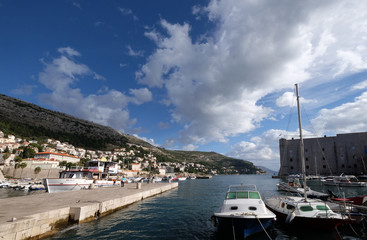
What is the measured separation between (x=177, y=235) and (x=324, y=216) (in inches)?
392

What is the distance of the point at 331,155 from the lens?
95.0 metres

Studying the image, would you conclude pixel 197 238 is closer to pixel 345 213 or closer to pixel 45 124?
pixel 345 213

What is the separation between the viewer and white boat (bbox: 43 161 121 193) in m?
32.0

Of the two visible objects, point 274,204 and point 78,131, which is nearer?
point 274,204

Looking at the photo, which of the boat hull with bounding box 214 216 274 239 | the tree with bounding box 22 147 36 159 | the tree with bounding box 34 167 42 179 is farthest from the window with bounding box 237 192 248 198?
the tree with bounding box 22 147 36 159

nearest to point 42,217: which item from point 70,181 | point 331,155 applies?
point 70,181

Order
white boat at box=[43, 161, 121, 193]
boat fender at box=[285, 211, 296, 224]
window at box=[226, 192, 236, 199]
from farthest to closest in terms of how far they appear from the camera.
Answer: white boat at box=[43, 161, 121, 193], window at box=[226, 192, 236, 199], boat fender at box=[285, 211, 296, 224]

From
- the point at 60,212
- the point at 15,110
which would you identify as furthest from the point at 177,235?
the point at 15,110

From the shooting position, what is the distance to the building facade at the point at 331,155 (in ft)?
292

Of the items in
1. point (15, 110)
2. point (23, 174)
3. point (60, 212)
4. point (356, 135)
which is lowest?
point (23, 174)

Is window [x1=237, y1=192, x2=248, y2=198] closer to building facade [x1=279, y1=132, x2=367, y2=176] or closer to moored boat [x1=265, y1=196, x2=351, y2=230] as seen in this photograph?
moored boat [x1=265, y1=196, x2=351, y2=230]

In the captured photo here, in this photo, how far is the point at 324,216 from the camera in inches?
523

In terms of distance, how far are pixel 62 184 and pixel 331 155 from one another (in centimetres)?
11013

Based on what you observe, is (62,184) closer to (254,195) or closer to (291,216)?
(254,195)
